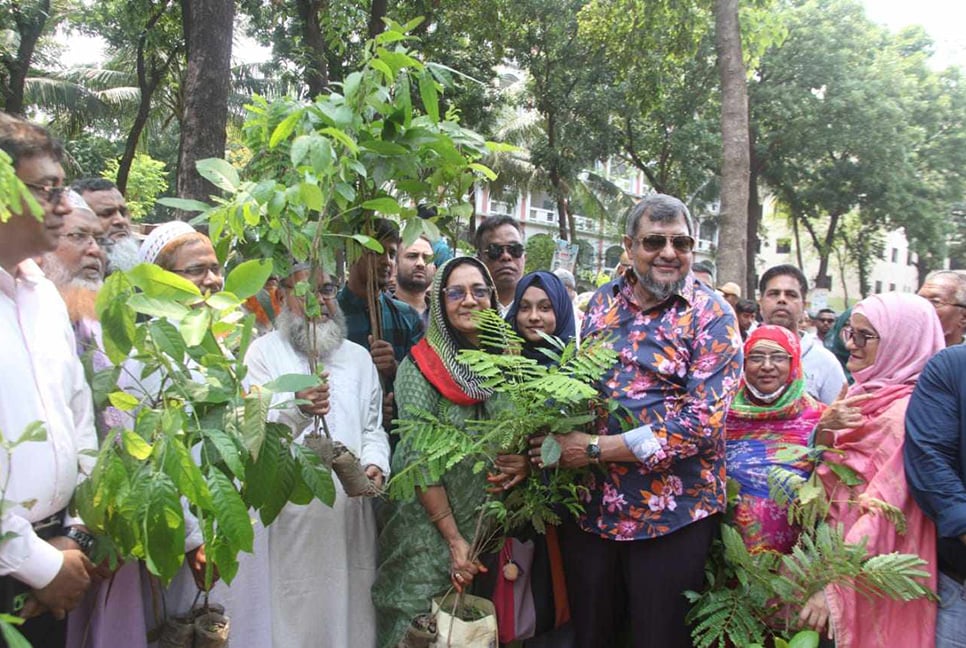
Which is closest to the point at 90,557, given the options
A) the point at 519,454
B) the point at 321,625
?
the point at 321,625

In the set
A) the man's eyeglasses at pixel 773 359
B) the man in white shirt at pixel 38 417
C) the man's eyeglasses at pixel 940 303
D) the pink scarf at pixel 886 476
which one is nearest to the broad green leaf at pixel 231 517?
the man in white shirt at pixel 38 417

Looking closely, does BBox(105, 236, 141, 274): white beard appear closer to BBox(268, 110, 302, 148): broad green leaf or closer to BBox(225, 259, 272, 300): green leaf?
BBox(268, 110, 302, 148): broad green leaf

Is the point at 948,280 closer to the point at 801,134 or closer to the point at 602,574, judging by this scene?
the point at 602,574

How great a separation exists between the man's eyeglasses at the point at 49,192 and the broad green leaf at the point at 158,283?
0.40 metres

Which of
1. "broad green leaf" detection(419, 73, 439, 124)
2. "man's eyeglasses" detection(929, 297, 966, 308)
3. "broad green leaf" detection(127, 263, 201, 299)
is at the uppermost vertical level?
"broad green leaf" detection(419, 73, 439, 124)

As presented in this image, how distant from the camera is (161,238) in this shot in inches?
129

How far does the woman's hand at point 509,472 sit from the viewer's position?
287 cm

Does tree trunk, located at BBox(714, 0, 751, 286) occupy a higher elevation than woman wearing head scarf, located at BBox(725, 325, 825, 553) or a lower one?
higher

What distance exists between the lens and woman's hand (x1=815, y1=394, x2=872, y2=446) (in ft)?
9.18

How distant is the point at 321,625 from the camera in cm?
323

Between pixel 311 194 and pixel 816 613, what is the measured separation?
226 centimetres

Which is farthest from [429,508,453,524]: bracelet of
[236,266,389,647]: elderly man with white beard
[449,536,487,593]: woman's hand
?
[236,266,389,647]: elderly man with white beard

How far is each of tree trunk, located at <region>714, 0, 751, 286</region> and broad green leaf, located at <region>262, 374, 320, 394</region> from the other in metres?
6.63

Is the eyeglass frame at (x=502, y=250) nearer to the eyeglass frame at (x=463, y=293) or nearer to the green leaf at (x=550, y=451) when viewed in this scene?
the eyeglass frame at (x=463, y=293)
